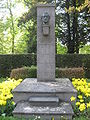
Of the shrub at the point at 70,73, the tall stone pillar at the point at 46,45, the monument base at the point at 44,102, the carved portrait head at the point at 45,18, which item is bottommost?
the shrub at the point at 70,73

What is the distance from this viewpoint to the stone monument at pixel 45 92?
200 inches

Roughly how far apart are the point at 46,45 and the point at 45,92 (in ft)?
7.34

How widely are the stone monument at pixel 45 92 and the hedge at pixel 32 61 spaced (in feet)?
22.0

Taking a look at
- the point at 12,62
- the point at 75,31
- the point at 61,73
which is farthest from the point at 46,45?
the point at 75,31

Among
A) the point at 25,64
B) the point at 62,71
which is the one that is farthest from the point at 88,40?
the point at 62,71

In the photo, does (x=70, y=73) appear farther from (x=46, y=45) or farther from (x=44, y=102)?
(x=44, y=102)

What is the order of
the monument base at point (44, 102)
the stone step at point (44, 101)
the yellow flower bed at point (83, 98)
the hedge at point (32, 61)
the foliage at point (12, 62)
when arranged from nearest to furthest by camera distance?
1. the yellow flower bed at point (83, 98)
2. the monument base at point (44, 102)
3. the stone step at point (44, 101)
4. the hedge at point (32, 61)
5. the foliage at point (12, 62)

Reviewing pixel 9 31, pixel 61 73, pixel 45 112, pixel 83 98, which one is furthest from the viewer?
pixel 9 31

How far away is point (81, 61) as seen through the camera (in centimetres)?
1434

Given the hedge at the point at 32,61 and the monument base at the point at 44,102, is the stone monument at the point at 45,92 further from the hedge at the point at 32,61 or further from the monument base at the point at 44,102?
the hedge at the point at 32,61

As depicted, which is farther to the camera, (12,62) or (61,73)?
(12,62)

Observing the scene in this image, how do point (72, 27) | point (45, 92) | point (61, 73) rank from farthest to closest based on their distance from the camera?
1. point (72, 27)
2. point (61, 73)
3. point (45, 92)

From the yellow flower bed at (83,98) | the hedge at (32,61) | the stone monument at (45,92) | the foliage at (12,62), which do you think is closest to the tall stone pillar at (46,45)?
the stone monument at (45,92)

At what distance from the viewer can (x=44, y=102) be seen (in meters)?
5.56
